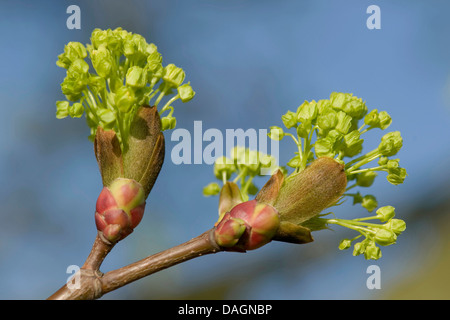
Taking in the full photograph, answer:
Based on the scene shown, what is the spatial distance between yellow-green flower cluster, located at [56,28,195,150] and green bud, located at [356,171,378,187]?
1.37 ft

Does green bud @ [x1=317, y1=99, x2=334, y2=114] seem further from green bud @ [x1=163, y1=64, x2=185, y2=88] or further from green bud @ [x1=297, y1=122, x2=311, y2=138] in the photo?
green bud @ [x1=163, y1=64, x2=185, y2=88]

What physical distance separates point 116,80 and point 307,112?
0.39m

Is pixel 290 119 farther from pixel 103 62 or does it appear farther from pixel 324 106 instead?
pixel 103 62

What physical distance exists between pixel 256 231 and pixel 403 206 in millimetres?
2986

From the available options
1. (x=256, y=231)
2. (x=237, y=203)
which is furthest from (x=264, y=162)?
(x=256, y=231)

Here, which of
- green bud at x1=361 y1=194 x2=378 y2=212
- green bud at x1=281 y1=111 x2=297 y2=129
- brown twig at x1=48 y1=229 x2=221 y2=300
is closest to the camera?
brown twig at x1=48 y1=229 x2=221 y2=300

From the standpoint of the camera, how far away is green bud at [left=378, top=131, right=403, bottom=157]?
3.42 feet

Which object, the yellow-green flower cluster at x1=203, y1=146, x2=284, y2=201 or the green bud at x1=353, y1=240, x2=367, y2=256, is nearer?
the green bud at x1=353, y1=240, x2=367, y2=256

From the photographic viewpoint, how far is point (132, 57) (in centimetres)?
104

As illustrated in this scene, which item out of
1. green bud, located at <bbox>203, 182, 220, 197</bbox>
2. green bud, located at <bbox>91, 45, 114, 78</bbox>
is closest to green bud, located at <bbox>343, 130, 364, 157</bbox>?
green bud, located at <bbox>203, 182, 220, 197</bbox>

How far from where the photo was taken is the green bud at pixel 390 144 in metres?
1.04

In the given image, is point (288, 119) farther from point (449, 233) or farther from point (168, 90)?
point (449, 233)

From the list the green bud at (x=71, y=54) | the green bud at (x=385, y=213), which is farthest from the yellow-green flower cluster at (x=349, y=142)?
the green bud at (x=71, y=54)

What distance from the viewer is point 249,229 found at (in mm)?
996
